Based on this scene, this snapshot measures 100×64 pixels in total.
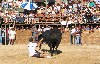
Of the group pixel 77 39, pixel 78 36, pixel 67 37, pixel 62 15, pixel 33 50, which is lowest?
pixel 67 37

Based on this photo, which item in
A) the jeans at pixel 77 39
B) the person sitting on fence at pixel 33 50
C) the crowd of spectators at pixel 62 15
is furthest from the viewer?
the crowd of spectators at pixel 62 15

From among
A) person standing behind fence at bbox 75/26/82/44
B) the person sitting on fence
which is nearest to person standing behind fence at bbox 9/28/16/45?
person standing behind fence at bbox 75/26/82/44

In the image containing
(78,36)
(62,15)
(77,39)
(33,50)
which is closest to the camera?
(33,50)

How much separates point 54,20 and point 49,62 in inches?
433

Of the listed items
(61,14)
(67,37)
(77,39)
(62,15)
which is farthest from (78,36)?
(61,14)

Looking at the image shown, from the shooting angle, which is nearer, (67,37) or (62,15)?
(67,37)

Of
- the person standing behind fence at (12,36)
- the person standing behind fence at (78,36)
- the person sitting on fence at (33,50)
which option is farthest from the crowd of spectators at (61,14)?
the person sitting on fence at (33,50)

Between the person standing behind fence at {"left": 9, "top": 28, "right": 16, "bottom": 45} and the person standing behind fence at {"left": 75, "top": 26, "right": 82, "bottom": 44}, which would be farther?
the person standing behind fence at {"left": 9, "top": 28, "right": 16, "bottom": 45}

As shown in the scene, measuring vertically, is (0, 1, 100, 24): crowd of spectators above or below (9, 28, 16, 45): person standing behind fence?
above

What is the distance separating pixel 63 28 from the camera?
24.2 metres

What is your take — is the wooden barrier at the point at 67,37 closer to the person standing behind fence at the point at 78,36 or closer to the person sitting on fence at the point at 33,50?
the person standing behind fence at the point at 78,36

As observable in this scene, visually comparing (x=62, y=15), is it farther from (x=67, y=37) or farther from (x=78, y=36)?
(x=78, y=36)

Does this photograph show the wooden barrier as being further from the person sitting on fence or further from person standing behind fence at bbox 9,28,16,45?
the person sitting on fence

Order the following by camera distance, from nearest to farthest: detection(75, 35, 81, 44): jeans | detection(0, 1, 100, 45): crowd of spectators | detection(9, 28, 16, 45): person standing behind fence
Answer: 1. detection(75, 35, 81, 44): jeans
2. detection(9, 28, 16, 45): person standing behind fence
3. detection(0, 1, 100, 45): crowd of spectators
